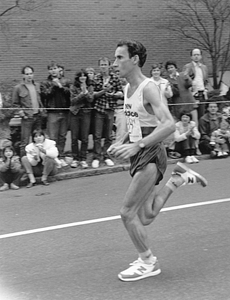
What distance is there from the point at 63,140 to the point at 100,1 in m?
8.79

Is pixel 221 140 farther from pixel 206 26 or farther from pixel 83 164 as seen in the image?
pixel 206 26

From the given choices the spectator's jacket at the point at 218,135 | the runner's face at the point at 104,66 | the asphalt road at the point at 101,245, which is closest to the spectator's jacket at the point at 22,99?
the runner's face at the point at 104,66

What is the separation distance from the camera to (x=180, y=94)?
465 inches

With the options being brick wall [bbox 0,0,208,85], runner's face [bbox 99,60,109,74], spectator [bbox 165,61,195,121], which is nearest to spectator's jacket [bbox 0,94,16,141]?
runner's face [bbox 99,60,109,74]

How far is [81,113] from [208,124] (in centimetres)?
287

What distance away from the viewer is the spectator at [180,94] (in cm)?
1172

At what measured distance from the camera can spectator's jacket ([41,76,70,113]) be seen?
10531mm

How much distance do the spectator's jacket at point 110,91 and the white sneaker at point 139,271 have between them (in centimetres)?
571

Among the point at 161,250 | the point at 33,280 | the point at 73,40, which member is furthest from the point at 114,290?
the point at 73,40

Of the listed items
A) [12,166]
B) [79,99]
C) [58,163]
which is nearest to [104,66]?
[79,99]

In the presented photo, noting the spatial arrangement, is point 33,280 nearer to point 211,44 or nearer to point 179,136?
point 179,136

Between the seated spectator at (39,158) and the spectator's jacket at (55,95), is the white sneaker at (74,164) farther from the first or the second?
the spectator's jacket at (55,95)

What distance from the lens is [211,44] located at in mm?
18609

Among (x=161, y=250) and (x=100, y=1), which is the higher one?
(x=100, y=1)
